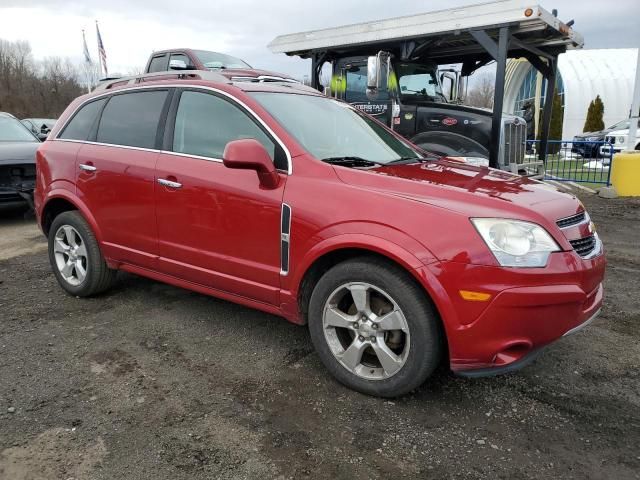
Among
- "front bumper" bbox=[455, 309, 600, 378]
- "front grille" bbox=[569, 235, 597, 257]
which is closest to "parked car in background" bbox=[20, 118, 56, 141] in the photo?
"front bumper" bbox=[455, 309, 600, 378]

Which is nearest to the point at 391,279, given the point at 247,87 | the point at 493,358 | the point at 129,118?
the point at 493,358

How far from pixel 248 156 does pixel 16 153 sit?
6534mm

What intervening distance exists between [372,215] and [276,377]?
1.18m

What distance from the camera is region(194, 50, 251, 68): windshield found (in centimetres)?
923

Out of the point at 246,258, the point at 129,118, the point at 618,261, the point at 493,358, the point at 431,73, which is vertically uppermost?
the point at 431,73

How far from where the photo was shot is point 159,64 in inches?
387

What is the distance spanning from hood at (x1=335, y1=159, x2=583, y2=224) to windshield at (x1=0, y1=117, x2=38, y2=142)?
7.72m

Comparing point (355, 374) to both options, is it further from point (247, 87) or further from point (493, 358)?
point (247, 87)

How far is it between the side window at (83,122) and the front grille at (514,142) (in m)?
5.80

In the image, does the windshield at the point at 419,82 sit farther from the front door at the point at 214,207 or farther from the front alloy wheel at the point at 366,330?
the front alloy wheel at the point at 366,330

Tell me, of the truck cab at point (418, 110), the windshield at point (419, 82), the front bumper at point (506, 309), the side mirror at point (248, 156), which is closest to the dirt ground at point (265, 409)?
the front bumper at point (506, 309)

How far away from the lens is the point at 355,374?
2883 mm

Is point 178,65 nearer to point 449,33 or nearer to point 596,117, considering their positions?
point 449,33

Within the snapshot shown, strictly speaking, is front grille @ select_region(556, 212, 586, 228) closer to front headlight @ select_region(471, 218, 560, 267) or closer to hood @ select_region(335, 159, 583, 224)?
hood @ select_region(335, 159, 583, 224)
